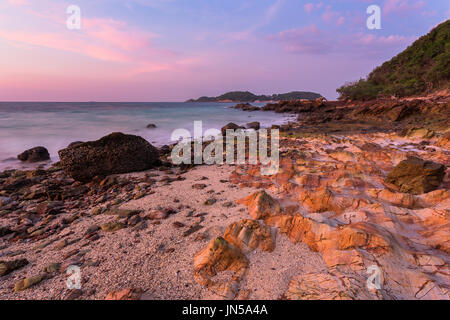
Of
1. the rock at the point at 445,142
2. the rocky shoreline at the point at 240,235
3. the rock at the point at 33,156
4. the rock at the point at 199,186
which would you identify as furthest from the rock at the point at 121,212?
the rock at the point at 445,142

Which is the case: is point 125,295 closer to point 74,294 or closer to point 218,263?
point 74,294

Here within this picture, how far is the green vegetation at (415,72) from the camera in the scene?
27312 mm

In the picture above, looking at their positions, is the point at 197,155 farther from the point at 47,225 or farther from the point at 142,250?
the point at 142,250

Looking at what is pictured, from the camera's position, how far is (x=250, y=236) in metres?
2.67

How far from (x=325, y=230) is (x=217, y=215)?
1693mm

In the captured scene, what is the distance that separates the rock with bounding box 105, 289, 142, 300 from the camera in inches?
77.2

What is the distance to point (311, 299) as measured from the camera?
5.93 ft

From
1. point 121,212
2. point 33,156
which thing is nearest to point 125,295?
point 121,212

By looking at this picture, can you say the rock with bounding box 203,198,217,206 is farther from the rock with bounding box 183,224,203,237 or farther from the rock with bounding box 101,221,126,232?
the rock with bounding box 101,221,126,232

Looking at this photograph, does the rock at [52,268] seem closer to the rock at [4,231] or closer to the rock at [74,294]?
the rock at [74,294]

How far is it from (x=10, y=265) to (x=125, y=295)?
6.37 feet

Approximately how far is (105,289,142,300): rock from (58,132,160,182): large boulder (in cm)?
510
